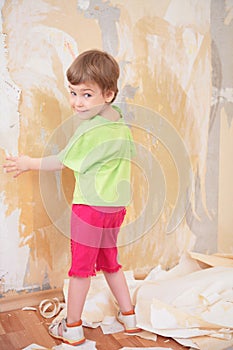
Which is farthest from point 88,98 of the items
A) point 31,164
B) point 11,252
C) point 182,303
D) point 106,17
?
point 182,303

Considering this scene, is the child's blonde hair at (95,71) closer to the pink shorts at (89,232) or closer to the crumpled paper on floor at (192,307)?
the pink shorts at (89,232)

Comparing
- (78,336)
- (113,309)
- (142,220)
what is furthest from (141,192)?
(78,336)

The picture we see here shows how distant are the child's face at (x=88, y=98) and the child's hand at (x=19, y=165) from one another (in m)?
0.25

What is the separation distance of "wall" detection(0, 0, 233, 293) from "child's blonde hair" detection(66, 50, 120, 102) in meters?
0.25

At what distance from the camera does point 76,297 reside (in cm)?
173

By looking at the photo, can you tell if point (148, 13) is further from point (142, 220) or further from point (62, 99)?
point (142, 220)

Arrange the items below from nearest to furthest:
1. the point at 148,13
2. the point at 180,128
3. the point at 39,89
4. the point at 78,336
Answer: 1. the point at 78,336
2. the point at 39,89
3. the point at 148,13
4. the point at 180,128

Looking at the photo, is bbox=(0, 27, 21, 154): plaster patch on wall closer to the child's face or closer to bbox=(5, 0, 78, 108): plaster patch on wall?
bbox=(5, 0, 78, 108): plaster patch on wall

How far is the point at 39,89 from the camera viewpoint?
1857mm

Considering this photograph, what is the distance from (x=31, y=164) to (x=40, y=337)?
1.90 ft

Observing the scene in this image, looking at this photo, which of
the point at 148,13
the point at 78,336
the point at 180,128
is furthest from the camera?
the point at 180,128

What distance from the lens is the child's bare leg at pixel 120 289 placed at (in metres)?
1.82

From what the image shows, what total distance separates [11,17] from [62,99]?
0.33 meters

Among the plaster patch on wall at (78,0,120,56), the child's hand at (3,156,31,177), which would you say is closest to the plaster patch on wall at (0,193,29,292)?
the child's hand at (3,156,31,177)
